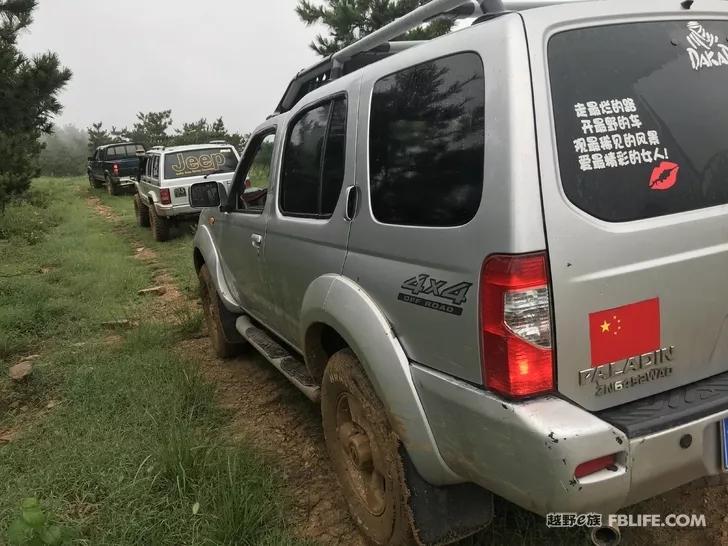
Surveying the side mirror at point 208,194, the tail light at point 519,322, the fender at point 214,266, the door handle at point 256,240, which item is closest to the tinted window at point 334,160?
the door handle at point 256,240

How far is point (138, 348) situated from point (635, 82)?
4.07m

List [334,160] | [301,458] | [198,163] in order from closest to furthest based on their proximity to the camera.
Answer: [334,160], [301,458], [198,163]

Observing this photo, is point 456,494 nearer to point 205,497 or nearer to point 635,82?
point 205,497

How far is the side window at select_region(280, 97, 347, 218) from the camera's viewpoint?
92.0 inches

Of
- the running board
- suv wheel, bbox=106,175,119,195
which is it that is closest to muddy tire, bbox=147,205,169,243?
the running board

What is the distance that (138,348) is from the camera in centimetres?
450

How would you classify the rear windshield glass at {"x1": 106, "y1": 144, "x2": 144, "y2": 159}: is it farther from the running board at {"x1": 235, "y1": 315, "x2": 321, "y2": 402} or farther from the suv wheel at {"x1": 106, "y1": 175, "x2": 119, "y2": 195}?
the running board at {"x1": 235, "y1": 315, "x2": 321, "y2": 402}

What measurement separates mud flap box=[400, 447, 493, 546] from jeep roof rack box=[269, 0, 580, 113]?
155 cm

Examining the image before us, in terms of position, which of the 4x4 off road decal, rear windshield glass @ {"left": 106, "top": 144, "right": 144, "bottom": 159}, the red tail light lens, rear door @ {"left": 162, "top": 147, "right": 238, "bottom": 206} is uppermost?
rear windshield glass @ {"left": 106, "top": 144, "right": 144, "bottom": 159}

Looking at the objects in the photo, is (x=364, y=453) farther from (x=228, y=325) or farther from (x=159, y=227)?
(x=159, y=227)

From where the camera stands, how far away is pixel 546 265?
146cm

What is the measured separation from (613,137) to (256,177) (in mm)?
2435

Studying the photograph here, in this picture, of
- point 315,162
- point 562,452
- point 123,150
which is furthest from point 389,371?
point 123,150

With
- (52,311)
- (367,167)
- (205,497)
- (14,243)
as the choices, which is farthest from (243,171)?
(14,243)
